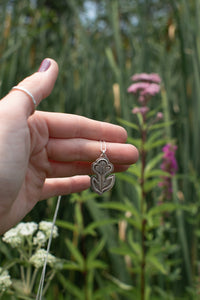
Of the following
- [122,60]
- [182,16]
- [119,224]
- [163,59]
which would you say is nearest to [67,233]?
[119,224]

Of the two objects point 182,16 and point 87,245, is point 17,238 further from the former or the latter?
point 182,16

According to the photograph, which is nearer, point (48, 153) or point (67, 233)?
point (48, 153)

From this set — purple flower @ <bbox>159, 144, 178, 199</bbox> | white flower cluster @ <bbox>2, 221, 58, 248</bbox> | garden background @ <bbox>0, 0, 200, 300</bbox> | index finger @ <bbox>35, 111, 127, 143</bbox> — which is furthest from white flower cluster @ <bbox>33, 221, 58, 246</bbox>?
purple flower @ <bbox>159, 144, 178, 199</bbox>

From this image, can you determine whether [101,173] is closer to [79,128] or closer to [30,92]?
[79,128]

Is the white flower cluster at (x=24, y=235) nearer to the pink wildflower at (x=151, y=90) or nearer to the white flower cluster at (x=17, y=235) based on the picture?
the white flower cluster at (x=17, y=235)

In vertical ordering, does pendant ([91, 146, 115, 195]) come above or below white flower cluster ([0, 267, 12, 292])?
above

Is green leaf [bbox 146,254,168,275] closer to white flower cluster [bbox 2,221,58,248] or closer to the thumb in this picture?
white flower cluster [bbox 2,221,58,248]

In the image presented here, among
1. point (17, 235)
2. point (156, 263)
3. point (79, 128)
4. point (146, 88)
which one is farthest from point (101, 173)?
point (146, 88)
